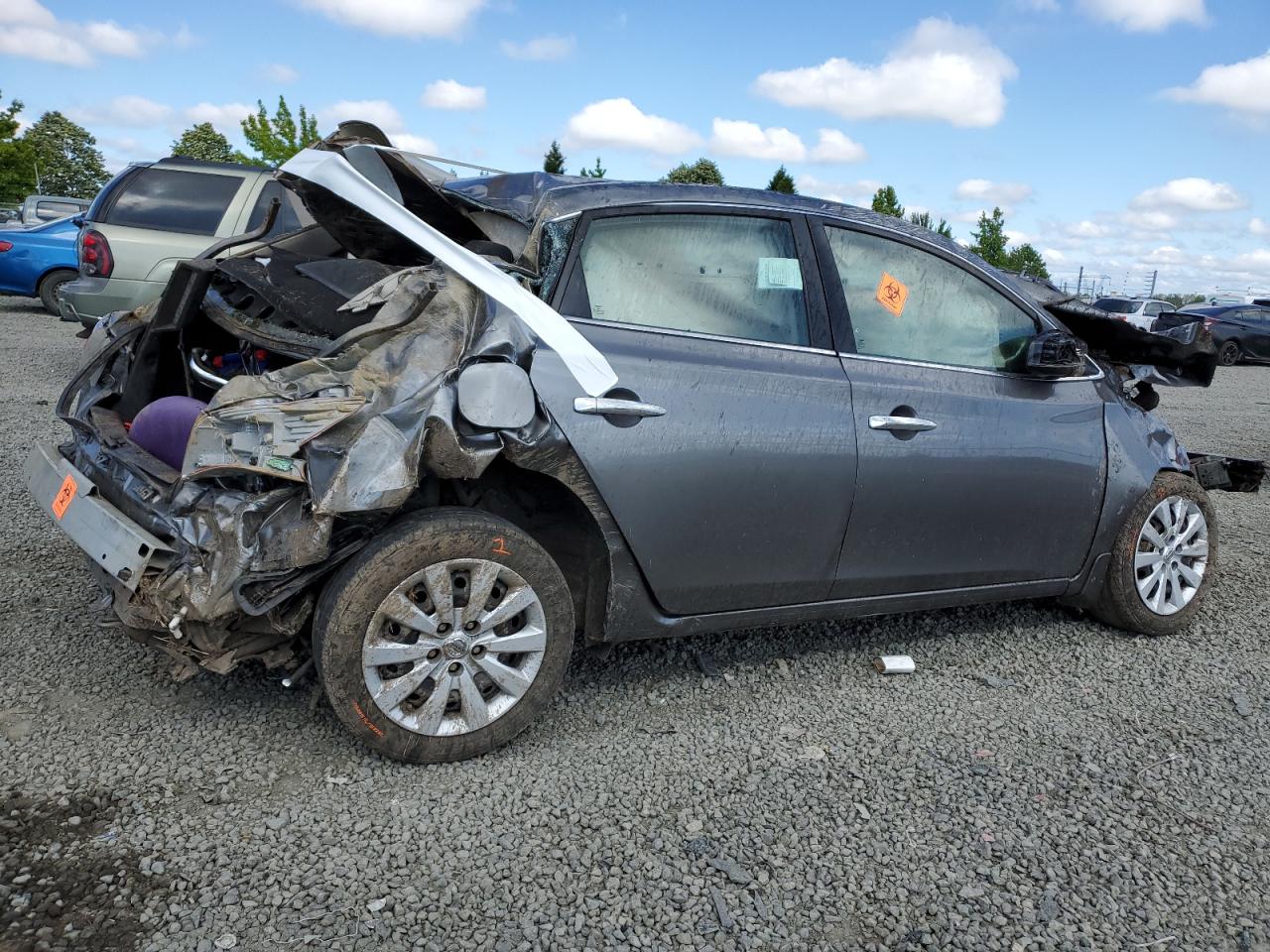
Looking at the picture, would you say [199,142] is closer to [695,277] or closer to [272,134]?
[272,134]

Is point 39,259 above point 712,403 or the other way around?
above

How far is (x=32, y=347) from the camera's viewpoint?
11164 millimetres

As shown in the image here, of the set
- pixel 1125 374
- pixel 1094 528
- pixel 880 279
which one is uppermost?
pixel 880 279

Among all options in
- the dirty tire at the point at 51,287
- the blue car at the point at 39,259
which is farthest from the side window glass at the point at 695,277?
the dirty tire at the point at 51,287

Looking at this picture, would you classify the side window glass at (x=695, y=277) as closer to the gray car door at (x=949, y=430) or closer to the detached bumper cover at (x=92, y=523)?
the gray car door at (x=949, y=430)

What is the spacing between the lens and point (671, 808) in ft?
9.42

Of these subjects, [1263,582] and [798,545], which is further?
[1263,582]

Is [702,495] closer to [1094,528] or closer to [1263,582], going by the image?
[1094,528]

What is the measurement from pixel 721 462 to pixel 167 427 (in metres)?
1.86

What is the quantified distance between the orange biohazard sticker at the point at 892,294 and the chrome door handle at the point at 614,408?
1.11 m

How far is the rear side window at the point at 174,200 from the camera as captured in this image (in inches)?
351

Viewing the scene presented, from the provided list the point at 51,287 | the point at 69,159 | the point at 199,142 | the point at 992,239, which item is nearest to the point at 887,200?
the point at 992,239

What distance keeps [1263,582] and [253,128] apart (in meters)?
25.2

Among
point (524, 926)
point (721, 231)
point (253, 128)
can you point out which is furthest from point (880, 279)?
point (253, 128)
